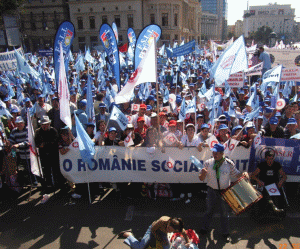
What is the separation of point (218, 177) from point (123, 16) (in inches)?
2532

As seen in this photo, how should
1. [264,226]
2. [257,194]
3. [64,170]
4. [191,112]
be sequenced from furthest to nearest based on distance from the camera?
1. [191,112]
2. [64,170]
3. [264,226]
4. [257,194]

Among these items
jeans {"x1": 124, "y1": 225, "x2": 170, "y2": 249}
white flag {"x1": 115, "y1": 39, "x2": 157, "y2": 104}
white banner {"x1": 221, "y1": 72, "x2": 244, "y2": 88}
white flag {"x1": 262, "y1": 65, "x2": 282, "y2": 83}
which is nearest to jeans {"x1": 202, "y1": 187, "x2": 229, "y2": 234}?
jeans {"x1": 124, "y1": 225, "x2": 170, "y2": 249}

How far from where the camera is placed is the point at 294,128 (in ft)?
18.8

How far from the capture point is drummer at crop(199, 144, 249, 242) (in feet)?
13.8

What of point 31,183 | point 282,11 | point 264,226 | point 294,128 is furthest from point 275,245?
point 282,11

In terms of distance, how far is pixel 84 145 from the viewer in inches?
195

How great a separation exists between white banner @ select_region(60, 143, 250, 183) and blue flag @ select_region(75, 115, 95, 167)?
28 centimetres

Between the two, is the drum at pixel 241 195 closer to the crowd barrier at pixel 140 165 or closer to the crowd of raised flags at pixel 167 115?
the crowd of raised flags at pixel 167 115

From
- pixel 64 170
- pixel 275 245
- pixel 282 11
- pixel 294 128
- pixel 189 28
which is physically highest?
pixel 282 11

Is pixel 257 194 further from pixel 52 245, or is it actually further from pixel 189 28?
pixel 189 28

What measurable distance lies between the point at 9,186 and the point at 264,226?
16.5 feet

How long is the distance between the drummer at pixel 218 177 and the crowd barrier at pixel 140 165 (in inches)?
37.6

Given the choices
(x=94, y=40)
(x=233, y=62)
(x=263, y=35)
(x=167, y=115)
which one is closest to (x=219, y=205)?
(x=167, y=115)

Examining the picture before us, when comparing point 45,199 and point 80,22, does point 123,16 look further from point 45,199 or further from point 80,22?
point 45,199
